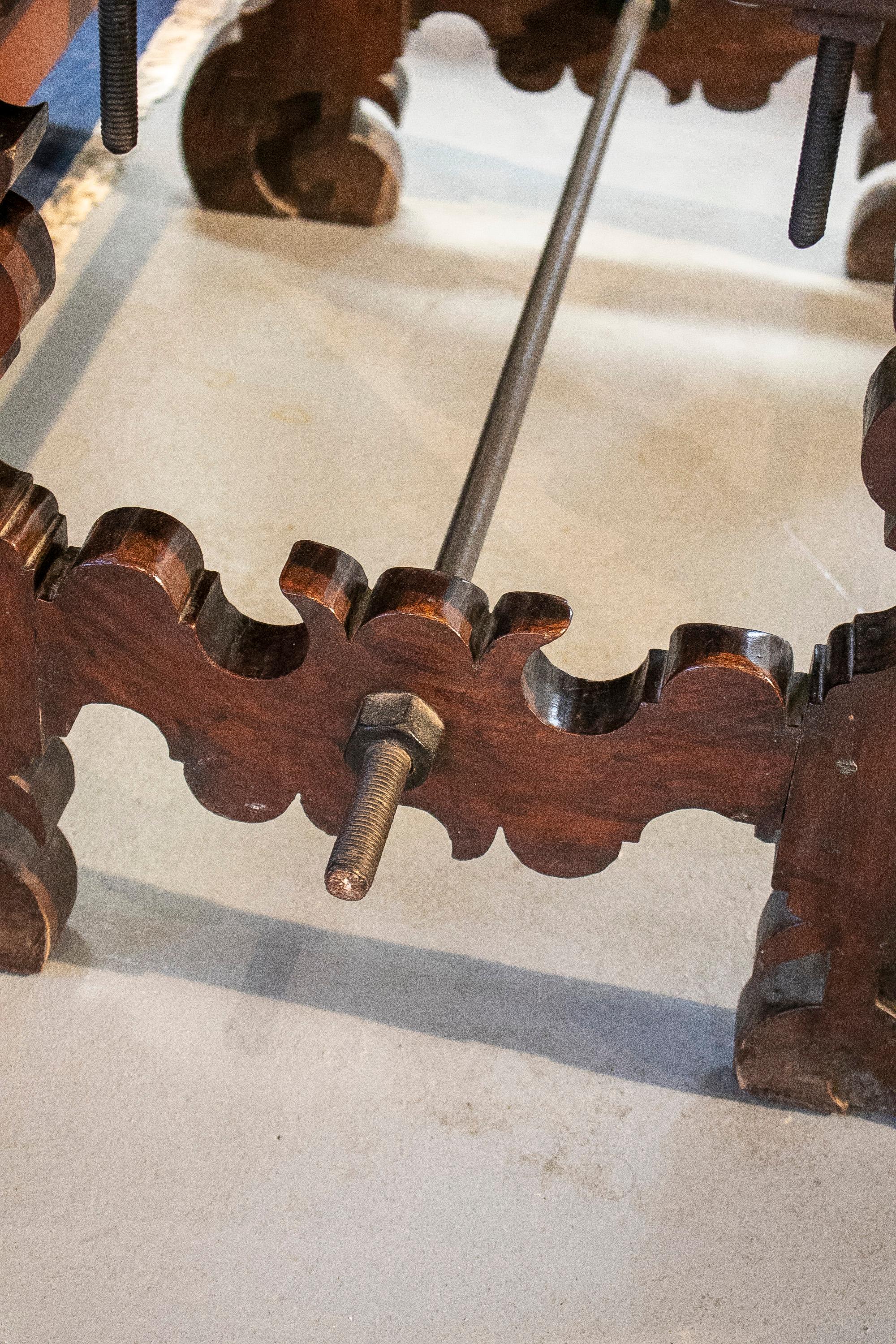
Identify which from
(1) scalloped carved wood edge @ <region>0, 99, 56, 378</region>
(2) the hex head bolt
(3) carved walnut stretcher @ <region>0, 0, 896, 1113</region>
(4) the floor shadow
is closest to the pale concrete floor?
(4) the floor shadow

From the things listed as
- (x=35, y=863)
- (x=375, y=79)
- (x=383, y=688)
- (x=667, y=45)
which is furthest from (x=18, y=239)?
(x=667, y=45)

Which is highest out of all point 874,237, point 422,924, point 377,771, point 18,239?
point 18,239

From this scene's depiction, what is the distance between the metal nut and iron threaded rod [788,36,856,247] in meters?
0.45

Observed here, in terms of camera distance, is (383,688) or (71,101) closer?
(383,688)

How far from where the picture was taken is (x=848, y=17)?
0.93 meters

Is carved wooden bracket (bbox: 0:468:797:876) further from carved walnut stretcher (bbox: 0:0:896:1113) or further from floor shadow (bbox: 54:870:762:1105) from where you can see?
floor shadow (bbox: 54:870:762:1105)

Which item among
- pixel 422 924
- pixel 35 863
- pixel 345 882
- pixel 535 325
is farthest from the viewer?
pixel 535 325

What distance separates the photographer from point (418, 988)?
1256 mm

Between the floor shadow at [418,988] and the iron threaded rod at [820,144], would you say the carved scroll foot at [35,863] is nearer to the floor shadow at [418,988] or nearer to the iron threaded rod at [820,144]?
the floor shadow at [418,988]

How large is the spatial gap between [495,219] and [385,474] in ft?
2.45

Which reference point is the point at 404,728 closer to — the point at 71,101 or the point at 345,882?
the point at 345,882

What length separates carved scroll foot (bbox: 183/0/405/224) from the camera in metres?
2.05

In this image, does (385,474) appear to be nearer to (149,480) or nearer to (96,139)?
(149,480)

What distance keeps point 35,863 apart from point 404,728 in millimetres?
365
